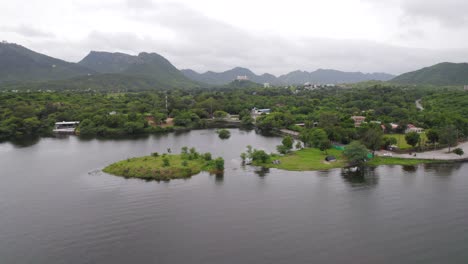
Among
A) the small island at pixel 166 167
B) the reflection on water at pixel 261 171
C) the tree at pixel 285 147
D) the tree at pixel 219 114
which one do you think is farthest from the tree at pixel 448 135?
the tree at pixel 219 114

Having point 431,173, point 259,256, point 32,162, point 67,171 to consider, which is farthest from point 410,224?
point 32,162

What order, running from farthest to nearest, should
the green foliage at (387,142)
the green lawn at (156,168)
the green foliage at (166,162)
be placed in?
the green foliage at (387,142)
the green foliage at (166,162)
the green lawn at (156,168)

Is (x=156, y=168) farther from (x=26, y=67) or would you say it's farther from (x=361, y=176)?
A: (x=26, y=67)

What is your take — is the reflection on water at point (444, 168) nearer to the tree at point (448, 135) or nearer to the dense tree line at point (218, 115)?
the tree at point (448, 135)

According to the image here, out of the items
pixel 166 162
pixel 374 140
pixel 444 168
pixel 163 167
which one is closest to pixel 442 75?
pixel 444 168

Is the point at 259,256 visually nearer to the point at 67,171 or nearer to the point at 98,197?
the point at 98,197
